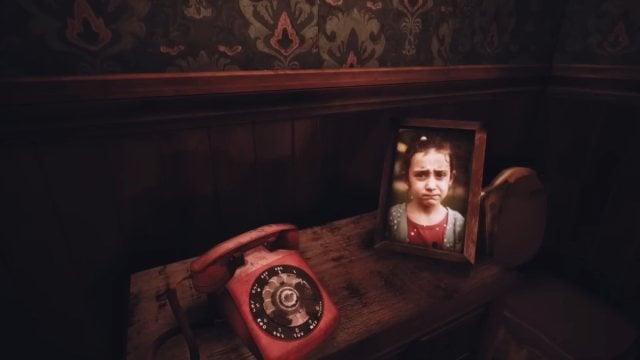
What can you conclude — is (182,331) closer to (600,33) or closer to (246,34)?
(246,34)

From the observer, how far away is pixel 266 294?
29.4 inches

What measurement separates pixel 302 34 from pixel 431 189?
2.04ft

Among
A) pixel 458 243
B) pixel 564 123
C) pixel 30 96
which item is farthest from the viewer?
pixel 564 123

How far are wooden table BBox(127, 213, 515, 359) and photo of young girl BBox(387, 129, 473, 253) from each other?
0.26 feet

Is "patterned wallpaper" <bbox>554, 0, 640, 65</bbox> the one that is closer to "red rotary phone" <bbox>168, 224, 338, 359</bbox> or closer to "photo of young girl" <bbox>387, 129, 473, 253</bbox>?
"photo of young girl" <bbox>387, 129, 473, 253</bbox>

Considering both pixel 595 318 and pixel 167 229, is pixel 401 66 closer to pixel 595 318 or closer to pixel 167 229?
pixel 167 229

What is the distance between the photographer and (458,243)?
3.16ft

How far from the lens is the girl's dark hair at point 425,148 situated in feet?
3.23

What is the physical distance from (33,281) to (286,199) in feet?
2.48

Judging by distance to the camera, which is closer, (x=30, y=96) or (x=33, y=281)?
(x=30, y=96)

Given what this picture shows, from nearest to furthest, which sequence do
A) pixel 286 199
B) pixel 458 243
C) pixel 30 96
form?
pixel 30 96 → pixel 458 243 → pixel 286 199

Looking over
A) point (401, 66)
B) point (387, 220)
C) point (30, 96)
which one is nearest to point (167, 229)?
point (30, 96)

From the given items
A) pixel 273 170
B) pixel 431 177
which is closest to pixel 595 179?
pixel 431 177

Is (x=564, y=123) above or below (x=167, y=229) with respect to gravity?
above
